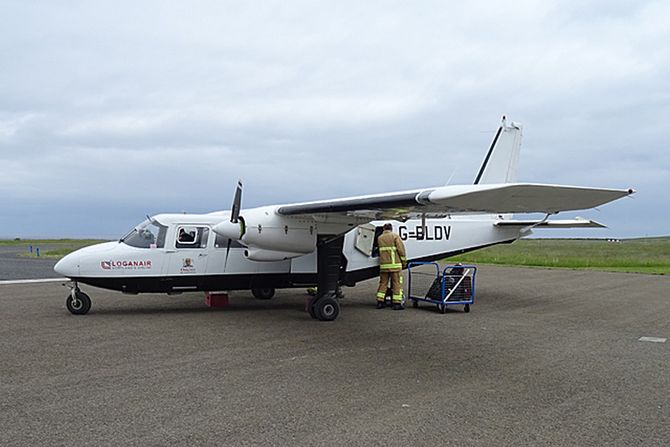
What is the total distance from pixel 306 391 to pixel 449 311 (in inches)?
304

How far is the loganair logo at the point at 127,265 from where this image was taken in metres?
12.3

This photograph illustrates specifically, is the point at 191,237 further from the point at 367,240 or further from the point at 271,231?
the point at 367,240

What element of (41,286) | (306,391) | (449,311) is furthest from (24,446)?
(41,286)

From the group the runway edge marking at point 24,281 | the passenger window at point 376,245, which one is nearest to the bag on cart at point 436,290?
the passenger window at point 376,245

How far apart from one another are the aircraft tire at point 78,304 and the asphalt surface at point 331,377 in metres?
0.20

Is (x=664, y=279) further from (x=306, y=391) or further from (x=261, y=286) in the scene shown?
(x=306, y=391)

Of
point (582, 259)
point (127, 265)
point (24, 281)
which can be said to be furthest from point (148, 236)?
point (582, 259)

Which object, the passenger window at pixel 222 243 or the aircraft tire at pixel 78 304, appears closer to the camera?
the aircraft tire at pixel 78 304

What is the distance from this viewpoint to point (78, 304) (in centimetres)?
1241

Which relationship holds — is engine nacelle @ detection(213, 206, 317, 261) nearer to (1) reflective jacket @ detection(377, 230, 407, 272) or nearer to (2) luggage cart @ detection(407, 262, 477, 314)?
(1) reflective jacket @ detection(377, 230, 407, 272)

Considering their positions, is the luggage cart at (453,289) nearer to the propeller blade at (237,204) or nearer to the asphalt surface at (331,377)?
the asphalt surface at (331,377)

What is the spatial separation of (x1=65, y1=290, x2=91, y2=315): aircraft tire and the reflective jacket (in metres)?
6.74

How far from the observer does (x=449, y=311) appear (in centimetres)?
1379

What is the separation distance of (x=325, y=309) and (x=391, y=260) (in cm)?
230
